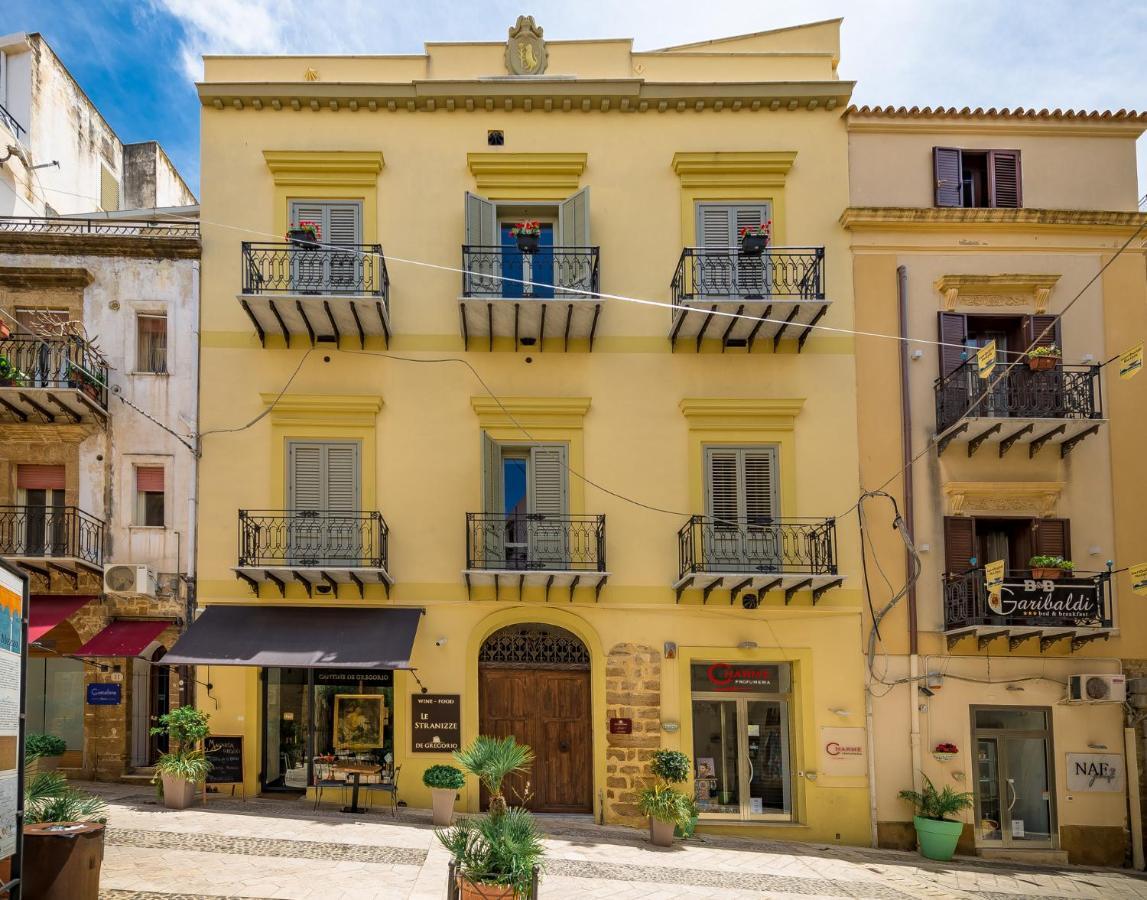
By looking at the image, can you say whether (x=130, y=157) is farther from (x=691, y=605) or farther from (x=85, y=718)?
(x=691, y=605)

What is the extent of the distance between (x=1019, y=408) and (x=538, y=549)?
847cm

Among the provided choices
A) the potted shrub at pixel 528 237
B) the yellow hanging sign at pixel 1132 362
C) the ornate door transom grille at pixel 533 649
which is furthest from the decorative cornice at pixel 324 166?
the yellow hanging sign at pixel 1132 362

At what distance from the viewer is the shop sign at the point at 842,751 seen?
16000mm

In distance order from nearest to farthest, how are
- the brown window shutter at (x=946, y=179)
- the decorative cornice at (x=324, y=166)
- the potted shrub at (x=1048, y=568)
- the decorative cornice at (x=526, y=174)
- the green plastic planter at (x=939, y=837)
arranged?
the green plastic planter at (x=939, y=837), the potted shrub at (x=1048, y=568), the decorative cornice at (x=324, y=166), the decorative cornice at (x=526, y=174), the brown window shutter at (x=946, y=179)

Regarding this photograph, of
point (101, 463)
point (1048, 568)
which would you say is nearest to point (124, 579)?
point (101, 463)

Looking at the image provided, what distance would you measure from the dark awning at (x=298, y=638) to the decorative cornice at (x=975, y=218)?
10.5 m

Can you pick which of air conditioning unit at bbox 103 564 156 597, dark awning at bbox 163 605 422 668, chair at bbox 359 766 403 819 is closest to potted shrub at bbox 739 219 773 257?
dark awning at bbox 163 605 422 668

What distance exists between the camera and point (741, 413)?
663 inches

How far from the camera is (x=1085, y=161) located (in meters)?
17.6

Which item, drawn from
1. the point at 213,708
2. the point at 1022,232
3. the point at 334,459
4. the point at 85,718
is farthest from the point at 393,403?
the point at 1022,232

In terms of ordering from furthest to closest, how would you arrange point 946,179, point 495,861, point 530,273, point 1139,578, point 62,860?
1. point 946,179
2. point 530,273
3. point 1139,578
4. point 495,861
5. point 62,860

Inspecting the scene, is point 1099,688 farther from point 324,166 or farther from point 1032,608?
point 324,166

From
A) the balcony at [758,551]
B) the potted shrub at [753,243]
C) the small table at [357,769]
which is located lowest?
the small table at [357,769]

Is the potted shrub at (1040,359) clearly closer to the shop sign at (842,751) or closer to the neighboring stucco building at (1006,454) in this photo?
the neighboring stucco building at (1006,454)
